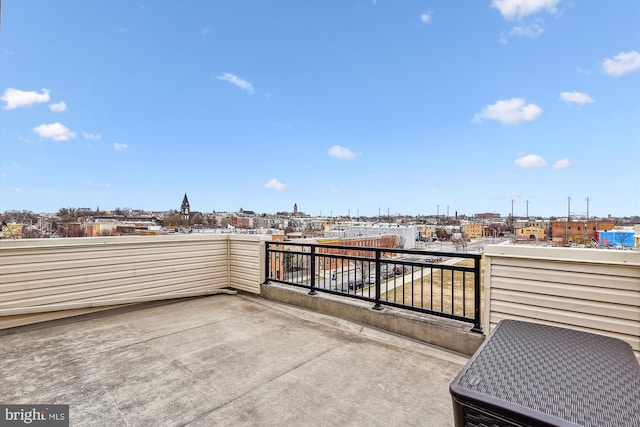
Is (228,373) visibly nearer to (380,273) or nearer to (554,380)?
(380,273)

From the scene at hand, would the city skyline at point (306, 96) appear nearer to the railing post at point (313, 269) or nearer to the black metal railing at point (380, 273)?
the black metal railing at point (380, 273)

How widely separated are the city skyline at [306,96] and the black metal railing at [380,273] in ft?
5.10

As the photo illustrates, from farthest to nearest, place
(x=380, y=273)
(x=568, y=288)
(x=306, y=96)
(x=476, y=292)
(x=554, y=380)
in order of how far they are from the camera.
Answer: (x=306, y=96) < (x=380, y=273) < (x=476, y=292) < (x=568, y=288) < (x=554, y=380)

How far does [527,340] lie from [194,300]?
475cm

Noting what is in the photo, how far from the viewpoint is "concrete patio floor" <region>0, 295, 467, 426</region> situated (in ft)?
6.52

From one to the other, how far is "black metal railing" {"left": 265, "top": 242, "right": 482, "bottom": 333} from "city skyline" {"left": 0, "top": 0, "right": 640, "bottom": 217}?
61.2 inches

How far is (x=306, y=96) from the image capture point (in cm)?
1708

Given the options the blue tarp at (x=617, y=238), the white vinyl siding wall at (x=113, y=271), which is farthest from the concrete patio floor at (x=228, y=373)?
the blue tarp at (x=617, y=238)

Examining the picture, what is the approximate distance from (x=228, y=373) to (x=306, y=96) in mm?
16664

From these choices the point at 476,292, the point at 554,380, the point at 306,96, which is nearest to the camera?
the point at 554,380

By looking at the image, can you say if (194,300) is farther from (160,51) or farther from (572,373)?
(160,51)

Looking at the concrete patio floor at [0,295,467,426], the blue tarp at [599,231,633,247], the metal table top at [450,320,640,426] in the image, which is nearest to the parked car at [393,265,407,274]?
the concrete patio floor at [0,295,467,426]

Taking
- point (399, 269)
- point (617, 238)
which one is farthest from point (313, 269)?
point (617, 238)

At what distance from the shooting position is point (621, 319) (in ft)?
7.39
